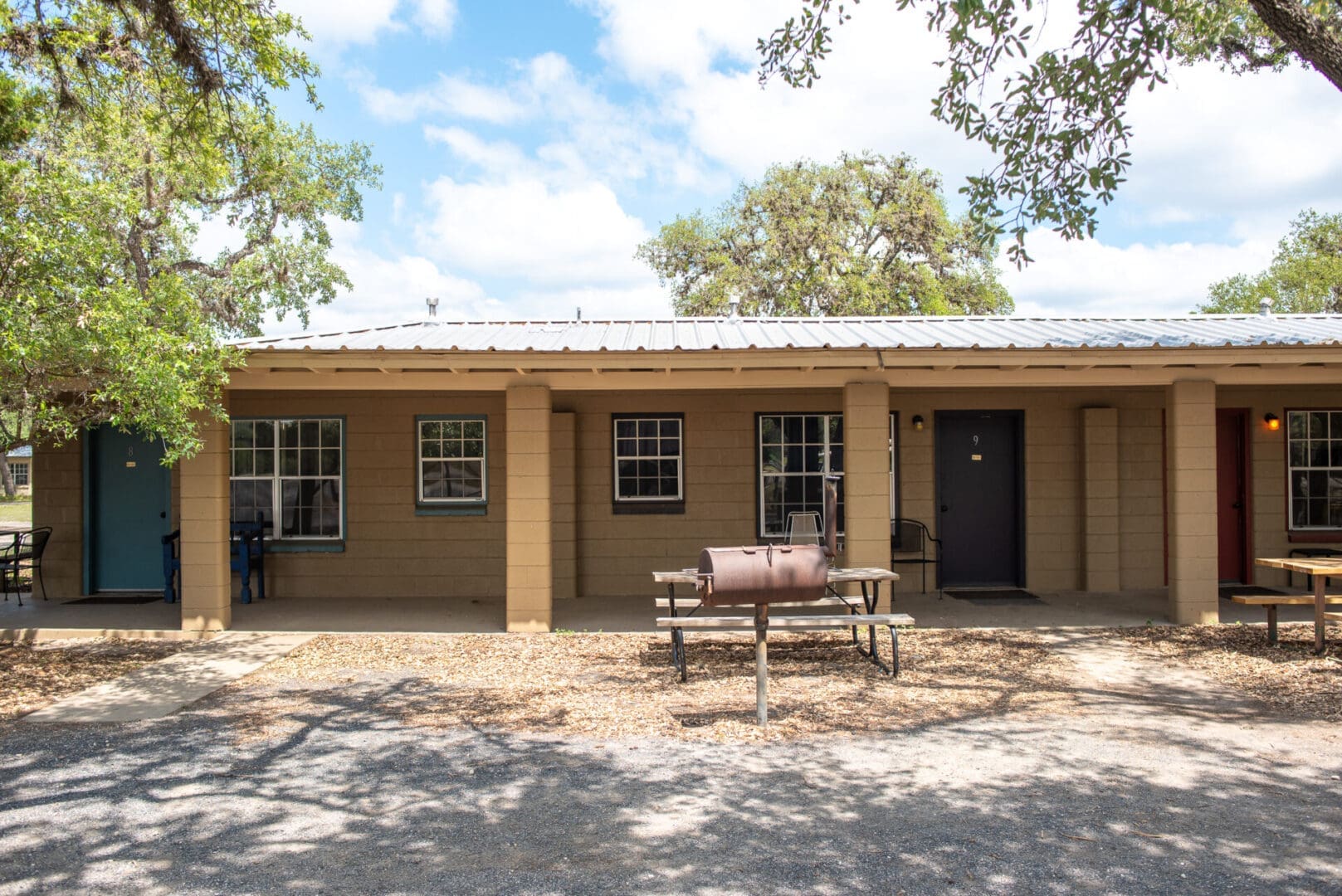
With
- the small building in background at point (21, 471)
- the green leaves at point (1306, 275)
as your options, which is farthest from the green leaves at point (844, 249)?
the small building in background at point (21, 471)

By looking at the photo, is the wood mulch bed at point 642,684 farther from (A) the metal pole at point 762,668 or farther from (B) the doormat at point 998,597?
(B) the doormat at point 998,597

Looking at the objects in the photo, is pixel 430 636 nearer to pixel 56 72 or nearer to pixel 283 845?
pixel 283 845

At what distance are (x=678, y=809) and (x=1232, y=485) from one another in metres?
9.14

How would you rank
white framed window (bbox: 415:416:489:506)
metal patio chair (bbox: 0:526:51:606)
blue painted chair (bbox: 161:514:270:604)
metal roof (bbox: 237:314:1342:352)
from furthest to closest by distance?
1. white framed window (bbox: 415:416:489:506)
2. metal patio chair (bbox: 0:526:51:606)
3. blue painted chair (bbox: 161:514:270:604)
4. metal roof (bbox: 237:314:1342:352)

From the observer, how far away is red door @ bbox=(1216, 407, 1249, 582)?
423 inches

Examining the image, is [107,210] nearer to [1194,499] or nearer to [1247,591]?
[1194,499]

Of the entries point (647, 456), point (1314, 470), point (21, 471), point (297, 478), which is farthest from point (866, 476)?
point (21, 471)

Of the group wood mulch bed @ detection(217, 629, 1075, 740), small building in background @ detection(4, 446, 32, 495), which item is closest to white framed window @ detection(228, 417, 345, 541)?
wood mulch bed @ detection(217, 629, 1075, 740)

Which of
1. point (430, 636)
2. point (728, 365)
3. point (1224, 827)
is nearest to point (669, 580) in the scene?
point (728, 365)

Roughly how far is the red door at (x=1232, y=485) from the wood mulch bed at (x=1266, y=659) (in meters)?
2.09

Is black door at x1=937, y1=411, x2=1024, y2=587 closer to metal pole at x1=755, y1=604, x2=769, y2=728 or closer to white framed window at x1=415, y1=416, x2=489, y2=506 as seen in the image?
white framed window at x1=415, y1=416, x2=489, y2=506

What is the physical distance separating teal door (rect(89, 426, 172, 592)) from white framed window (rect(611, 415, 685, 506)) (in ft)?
16.9

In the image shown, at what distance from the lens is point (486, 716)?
6055 millimetres

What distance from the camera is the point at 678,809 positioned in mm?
4387
